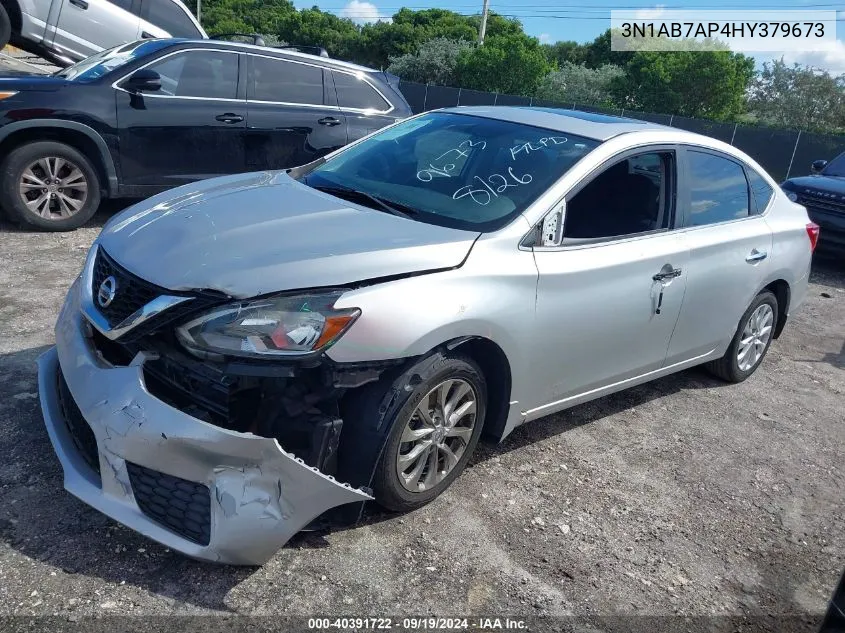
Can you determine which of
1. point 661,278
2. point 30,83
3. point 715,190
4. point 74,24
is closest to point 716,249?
point 715,190

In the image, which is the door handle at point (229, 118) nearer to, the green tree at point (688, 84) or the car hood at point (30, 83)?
the car hood at point (30, 83)

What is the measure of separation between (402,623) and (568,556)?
2.79 ft

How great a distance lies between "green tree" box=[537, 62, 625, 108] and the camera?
37.2 metres

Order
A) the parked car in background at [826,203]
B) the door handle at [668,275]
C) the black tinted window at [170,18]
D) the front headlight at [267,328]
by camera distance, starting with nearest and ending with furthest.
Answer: the front headlight at [267,328]
the door handle at [668,275]
the parked car in background at [826,203]
the black tinted window at [170,18]

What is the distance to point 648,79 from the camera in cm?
3578

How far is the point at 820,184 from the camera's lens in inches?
374

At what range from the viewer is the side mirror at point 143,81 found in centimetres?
664

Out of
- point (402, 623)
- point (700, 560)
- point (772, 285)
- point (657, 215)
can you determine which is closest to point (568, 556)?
point (700, 560)

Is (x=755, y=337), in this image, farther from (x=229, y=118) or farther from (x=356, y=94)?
(x=229, y=118)

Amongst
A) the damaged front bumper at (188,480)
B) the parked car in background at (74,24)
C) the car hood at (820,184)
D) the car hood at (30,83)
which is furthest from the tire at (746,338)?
the parked car in background at (74,24)

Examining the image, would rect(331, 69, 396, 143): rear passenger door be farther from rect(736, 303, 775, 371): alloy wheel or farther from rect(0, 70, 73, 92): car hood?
rect(736, 303, 775, 371): alloy wheel

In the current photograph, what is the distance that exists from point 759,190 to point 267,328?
12.4ft

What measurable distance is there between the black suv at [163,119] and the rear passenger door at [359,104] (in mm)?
11

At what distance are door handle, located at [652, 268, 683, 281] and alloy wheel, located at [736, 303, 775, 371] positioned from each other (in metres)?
1.22
